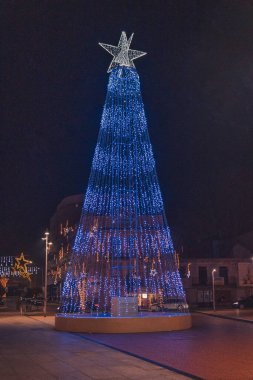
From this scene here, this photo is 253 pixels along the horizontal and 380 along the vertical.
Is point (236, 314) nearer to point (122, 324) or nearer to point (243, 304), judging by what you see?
point (243, 304)

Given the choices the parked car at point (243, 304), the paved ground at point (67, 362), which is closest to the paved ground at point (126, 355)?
the paved ground at point (67, 362)

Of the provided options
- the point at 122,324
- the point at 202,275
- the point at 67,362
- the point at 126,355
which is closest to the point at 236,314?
the point at 122,324

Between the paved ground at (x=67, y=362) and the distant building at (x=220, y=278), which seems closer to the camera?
the paved ground at (x=67, y=362)

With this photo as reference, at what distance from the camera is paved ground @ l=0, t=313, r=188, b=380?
12.3 metres

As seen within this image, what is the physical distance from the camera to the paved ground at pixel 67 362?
1232 cm

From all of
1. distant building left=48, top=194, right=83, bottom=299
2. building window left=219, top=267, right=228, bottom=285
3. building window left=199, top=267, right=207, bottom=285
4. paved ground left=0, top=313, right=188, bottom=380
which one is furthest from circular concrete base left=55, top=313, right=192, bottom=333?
distant building left=48, top=194, right=83, bottom=299

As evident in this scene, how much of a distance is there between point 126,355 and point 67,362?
2.38 meters

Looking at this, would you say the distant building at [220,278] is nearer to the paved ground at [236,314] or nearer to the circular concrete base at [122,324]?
the paved ground at [236,314]

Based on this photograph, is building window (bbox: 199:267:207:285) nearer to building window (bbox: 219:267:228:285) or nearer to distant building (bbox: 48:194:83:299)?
building window (bbox: 219:267:228:285)

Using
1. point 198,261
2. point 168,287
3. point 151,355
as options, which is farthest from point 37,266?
point 151,355

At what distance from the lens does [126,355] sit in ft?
53.1

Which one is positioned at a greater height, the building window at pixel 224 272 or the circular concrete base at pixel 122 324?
the building window at pixel 224 272

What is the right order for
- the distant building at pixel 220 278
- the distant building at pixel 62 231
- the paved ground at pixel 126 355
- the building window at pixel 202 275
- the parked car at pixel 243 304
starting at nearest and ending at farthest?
the paved ground at pixel 126 355
the parked car at pixel 243 304
the distant building at pixel 220 278
the building window at pixel 202 275
the distant building at pixel 62 231

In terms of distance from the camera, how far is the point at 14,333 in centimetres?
2406
